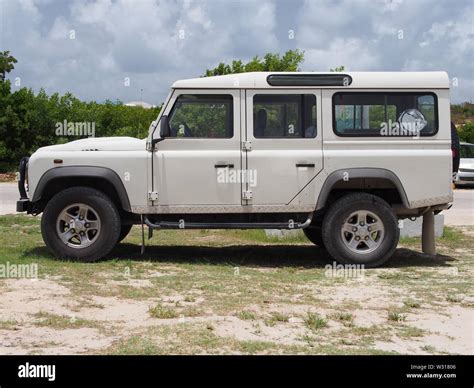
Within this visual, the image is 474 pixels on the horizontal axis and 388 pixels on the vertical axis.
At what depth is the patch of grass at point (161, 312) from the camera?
19.9 feet

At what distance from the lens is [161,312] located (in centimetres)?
611

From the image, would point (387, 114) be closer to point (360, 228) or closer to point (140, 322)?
point (360, 228)

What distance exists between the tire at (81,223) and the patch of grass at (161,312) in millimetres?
2522

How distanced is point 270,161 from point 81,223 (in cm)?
246

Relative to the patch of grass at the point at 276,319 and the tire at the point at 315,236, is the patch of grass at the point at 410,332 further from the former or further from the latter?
the tire at the point at 315,236

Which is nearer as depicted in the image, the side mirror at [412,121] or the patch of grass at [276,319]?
the patch of grass at [276,319]

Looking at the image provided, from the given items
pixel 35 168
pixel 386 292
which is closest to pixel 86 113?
pixel 35 168

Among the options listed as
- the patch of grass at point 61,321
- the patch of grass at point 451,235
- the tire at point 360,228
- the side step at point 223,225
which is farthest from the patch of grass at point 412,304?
the patch of grass at point 451,235

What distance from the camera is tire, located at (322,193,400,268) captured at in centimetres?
862

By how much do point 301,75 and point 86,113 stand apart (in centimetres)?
2231

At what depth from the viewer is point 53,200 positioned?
8.62 metres

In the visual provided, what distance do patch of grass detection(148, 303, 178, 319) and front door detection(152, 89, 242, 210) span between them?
2.48 m

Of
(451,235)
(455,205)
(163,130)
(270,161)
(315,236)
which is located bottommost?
(451,235)

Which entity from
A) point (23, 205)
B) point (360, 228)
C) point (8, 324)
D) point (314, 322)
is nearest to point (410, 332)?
point (314, 322)
